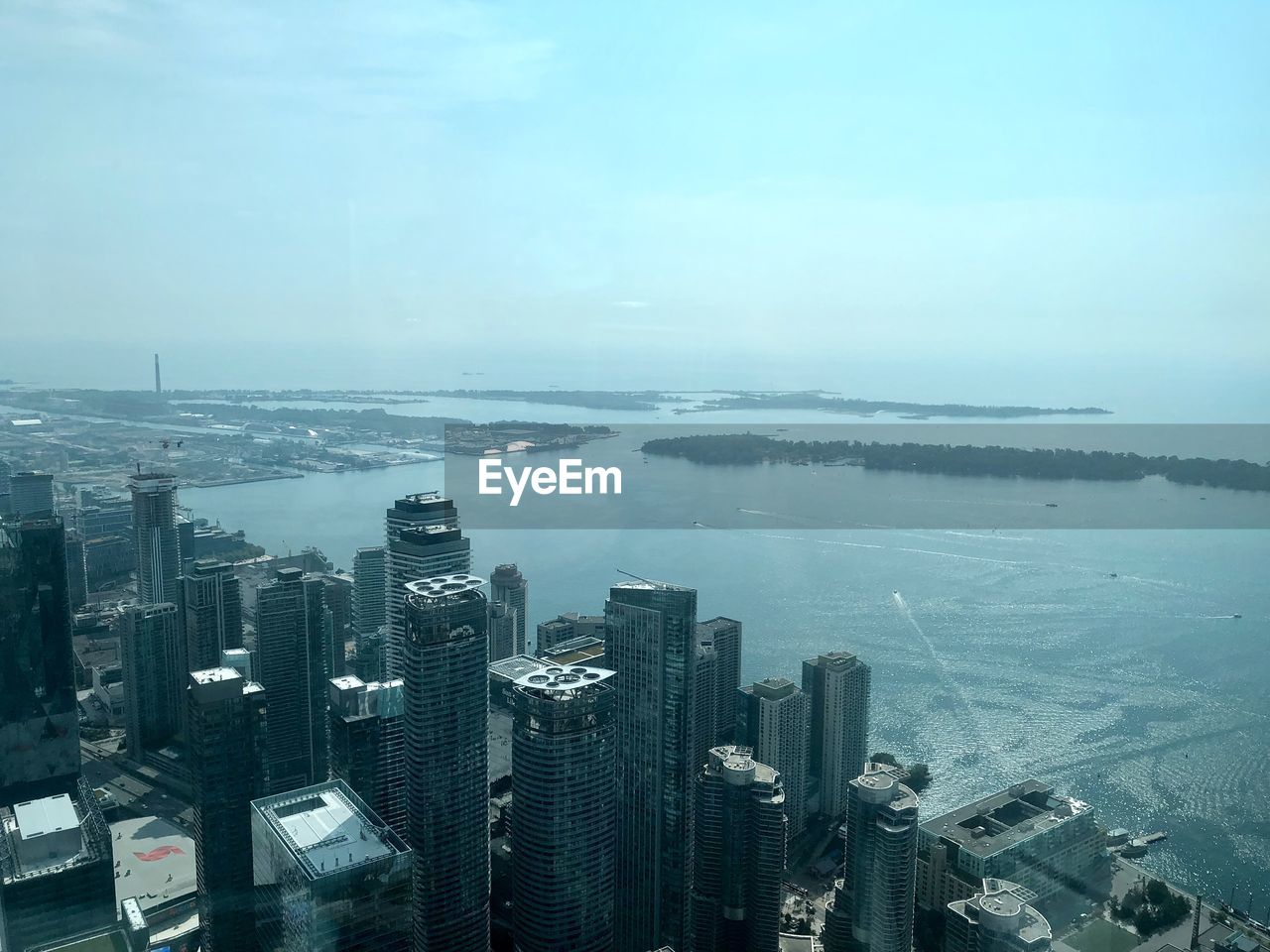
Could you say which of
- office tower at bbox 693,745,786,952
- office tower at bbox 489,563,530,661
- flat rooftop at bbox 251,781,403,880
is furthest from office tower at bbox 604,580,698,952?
office tower at bbox 489,563,530,661

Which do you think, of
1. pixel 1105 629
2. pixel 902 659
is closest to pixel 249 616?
pixel 902 659

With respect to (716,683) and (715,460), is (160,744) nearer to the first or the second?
(716,683)

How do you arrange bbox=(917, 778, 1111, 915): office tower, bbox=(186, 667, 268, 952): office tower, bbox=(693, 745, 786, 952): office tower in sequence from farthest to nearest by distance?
bbox=(917, 778, 1111, 915): office tower < bbox=(693, 745, 786, 952): office tower < bbox=(186, 667, 268, 952): office tower

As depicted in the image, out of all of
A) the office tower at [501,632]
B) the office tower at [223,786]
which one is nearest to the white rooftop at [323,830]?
the office tower at [223,786]

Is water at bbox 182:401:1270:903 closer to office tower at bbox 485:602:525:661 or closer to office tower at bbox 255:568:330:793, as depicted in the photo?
office tower at bbox 485:602:525:661

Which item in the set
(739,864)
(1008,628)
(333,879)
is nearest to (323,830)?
(333,879)

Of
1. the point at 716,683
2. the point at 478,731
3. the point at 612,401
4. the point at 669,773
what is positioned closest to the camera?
the point at 478,731
